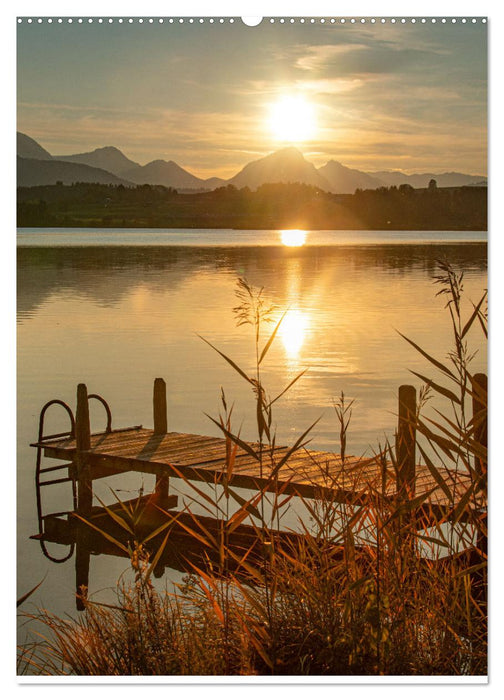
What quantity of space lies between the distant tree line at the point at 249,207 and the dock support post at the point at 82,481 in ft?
7.51

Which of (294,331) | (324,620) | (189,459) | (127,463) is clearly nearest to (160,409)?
(127,463)

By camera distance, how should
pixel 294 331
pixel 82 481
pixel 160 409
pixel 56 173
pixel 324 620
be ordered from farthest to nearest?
pixel 160 409
pixel 82 481
pixel 294 331
pixel 56 173
pixel 324 620

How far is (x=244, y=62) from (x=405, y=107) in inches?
35.9

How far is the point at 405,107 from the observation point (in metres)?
5.02

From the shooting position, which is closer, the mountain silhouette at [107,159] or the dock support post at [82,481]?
the mountain silhouette at [107,159]

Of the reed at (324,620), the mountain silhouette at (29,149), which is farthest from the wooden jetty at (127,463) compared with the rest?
the reed at (324,620)

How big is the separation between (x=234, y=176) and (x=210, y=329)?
2.26 metres

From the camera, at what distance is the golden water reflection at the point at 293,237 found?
573 cm

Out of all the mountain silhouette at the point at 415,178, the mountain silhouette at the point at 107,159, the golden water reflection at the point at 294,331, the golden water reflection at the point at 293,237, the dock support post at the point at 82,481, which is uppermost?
the mountain silhouette at the point at 107,159

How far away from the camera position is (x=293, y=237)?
5.93m

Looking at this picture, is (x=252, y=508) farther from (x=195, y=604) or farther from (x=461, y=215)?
(x=461, y=215)

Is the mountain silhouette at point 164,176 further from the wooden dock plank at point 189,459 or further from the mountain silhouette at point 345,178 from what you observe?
the wooden dock plank at point 189,459
